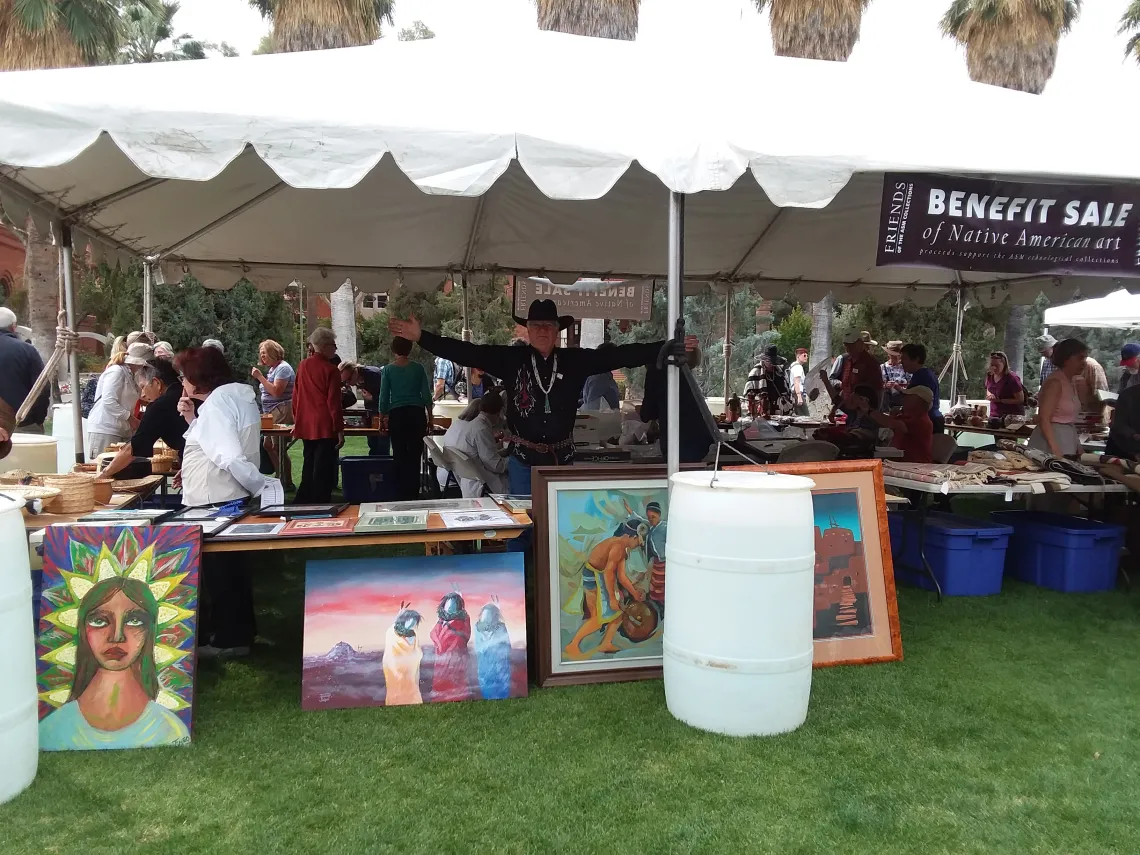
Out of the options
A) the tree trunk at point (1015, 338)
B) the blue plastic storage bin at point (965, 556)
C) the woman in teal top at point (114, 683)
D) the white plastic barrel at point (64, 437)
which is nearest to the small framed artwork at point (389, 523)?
the woman in teal top at point (114, 683)

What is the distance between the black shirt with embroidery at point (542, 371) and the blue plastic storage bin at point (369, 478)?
11.1 feet

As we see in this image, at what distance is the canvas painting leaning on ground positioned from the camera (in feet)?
10.9

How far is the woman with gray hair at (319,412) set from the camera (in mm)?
6984

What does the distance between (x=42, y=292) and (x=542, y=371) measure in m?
13.9

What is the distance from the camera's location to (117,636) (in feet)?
9.77

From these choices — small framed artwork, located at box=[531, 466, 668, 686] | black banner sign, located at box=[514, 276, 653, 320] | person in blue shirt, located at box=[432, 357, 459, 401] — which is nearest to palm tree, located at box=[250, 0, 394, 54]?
person in blue shirt, located at box=[432, 357, 459, 401]

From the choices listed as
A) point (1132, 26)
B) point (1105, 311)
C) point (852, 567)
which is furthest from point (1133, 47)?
point (852, 567)

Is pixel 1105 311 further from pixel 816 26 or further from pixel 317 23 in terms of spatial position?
pixel 317 23

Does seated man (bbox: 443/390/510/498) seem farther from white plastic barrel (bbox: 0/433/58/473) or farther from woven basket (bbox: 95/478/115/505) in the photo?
white plastic barrel (bbox: 0/433/58/473)

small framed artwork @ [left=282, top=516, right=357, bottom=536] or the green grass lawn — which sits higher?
small framed artwork @ [left=282, top=516, right=357, bottom=536]

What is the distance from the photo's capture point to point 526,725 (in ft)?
10.4

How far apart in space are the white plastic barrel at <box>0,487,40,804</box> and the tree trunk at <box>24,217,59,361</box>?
46.4 feet

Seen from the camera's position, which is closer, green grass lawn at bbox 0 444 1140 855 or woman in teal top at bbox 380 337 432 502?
green grass lawn at bbox 0 444 1140 855

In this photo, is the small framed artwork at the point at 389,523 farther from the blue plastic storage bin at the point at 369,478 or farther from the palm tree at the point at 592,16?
the palm tree at the point at 592,16
